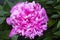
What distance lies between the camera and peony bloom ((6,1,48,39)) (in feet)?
3.48

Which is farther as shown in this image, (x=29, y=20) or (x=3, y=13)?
(x=3, y=13)

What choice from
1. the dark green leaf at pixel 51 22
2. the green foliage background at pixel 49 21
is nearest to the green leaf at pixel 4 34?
the green foliage background at pixel 49 21

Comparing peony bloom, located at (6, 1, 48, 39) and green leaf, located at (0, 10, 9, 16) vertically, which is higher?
green leaf, located at (0, 10, 9, 16)

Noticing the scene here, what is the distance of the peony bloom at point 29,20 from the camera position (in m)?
1.06

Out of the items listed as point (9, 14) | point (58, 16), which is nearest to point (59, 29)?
point (58, 16)

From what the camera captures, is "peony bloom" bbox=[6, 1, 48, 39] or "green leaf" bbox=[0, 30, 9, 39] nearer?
"peony bloom" bbox=[6, 1, 48, 39]

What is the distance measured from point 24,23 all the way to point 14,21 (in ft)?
0.19

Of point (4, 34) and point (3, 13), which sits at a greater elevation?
point (3, 13)

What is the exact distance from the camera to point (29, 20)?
3.50ft

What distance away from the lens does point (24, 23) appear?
106 centimetres

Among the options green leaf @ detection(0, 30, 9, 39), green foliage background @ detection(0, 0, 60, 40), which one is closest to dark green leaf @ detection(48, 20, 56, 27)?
green foliage background @ detection(0, 0, 60, 40)

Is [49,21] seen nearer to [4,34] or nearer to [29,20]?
[29,20]

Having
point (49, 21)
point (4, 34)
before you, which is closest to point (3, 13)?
point (4, 34)

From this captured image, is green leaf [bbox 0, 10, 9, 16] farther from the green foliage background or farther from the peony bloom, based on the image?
the peony bloom
